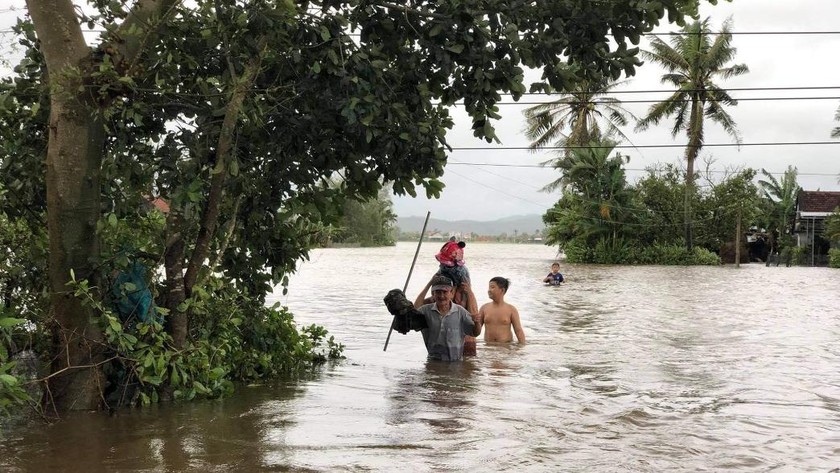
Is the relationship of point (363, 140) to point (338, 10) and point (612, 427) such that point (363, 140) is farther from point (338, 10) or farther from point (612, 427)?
point (612, 427)

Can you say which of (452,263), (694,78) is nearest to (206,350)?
(452,263)

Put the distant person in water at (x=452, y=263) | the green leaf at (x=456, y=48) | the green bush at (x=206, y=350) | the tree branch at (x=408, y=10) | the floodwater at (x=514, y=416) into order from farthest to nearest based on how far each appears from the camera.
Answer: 1. the distant person in water at (x=452, y=263)
2. the green bush at (x=206, y=350)
3. the tree branch at (x=408, y=10)
4. the green leaf at (x=456, y=48)
5. the floodwater at (x=514, y=416)

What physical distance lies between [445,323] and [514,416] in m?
2.61

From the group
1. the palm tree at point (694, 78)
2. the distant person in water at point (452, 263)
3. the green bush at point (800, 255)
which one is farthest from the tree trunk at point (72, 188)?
the green bush at point (800, 255)

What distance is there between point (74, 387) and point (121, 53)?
2545 millimetres

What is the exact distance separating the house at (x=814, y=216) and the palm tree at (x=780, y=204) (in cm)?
248

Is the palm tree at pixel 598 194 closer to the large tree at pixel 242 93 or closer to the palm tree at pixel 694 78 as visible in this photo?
the palm tree at pixel 694 78

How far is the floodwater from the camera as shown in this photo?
5.78m

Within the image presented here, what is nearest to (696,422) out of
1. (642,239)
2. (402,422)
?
(402,422)

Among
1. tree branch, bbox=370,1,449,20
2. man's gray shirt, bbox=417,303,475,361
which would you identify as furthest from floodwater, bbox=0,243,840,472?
tree branch, bbox=370,1,449,20

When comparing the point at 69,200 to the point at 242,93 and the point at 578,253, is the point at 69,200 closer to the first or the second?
the point at 242,93

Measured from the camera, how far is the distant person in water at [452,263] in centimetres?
1014

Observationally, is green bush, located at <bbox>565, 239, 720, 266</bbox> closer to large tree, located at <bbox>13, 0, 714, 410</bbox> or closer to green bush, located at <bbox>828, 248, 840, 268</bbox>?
green bush, located at <bbox>828, 248, 840, 268</bbox>

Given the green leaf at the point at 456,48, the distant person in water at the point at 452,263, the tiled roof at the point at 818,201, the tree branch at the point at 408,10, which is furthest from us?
the tiled roof at the point at 818,201
